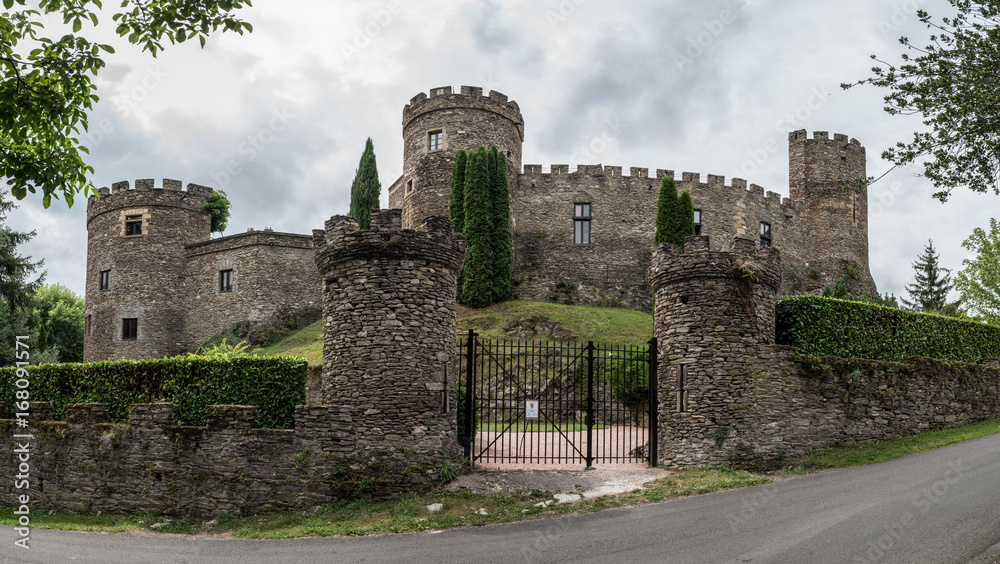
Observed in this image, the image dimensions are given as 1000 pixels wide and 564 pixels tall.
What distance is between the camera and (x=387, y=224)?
15.5 metres

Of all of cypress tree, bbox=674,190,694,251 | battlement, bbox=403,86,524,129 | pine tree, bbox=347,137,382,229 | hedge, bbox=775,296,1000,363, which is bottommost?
hedge, bbox=775,296,1000,363

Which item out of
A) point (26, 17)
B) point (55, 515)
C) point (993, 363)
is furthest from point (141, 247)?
point (993, 363)

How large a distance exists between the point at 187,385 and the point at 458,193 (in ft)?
70.0

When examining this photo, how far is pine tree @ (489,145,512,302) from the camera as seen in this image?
35188mm

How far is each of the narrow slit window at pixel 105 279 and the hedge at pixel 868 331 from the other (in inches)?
1389

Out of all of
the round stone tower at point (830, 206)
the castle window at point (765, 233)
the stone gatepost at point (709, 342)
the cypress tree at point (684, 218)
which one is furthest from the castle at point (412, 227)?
the stone gatepost at point (709, 342)

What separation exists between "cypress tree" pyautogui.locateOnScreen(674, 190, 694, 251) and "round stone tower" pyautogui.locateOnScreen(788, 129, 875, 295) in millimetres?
13091

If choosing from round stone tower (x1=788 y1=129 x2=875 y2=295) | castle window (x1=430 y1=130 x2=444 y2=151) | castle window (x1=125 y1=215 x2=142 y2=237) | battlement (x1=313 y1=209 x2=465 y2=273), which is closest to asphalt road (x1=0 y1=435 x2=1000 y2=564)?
battlement (x1=313 y1=209 x2=465 y2=273)

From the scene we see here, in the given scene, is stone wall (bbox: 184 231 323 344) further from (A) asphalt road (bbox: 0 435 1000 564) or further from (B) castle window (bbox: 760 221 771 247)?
(A) asphalt road (bbox: 0 435 1000 564)

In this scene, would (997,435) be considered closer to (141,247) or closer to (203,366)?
(203,366)

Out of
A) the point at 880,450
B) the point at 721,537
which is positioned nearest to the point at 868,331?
the point at 880,450

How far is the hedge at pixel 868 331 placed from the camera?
706 inches

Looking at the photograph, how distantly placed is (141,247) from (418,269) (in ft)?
99.5

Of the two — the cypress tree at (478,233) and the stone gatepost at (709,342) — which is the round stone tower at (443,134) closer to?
the cypress tree at (478,233)
